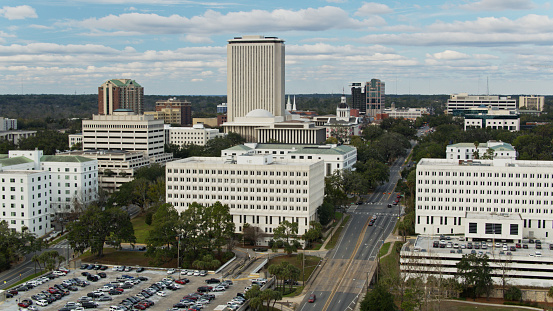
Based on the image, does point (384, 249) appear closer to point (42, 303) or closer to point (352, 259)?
point (352, 259)

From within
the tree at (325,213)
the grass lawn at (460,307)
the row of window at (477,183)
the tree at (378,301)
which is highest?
the row of window at (477,183)

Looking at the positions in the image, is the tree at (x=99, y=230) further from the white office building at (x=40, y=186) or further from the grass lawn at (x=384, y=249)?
the grass lawn at (x=384, y=249)

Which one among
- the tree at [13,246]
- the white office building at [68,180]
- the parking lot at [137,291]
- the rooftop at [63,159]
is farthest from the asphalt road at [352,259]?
the rooftop at [63,159]

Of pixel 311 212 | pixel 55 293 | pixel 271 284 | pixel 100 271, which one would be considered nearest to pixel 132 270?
pixel 100 271

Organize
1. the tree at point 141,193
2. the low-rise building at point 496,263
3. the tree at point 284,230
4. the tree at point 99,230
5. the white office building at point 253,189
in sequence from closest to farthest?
the low-rise building at point 496,263 → the tree at point 99,230 → the tree at point 284,230 → the white office building at point 253,189 → the tree at point 141,193

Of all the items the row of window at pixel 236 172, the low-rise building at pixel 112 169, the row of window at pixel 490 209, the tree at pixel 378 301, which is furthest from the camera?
the low-rise building at pixel 112 169

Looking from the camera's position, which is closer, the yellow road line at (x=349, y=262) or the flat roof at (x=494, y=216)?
the yellow road line at (x=349, y=262)

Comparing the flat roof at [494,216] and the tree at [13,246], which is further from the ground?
the flat roof at [494,216]

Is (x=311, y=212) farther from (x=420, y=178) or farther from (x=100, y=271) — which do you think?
(x=100, y=271)
